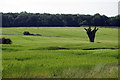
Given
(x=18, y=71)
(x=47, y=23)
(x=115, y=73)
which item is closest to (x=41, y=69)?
(x=18, y=71)

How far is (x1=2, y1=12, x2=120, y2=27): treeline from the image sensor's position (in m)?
134

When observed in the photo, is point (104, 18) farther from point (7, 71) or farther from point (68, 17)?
point (7, 71)

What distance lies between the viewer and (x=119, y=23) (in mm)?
145250

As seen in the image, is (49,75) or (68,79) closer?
(68,79)

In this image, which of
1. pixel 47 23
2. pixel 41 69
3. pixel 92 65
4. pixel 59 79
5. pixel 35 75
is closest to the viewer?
pixel 59 79

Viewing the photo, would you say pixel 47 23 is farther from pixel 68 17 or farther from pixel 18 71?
pixel 18 71

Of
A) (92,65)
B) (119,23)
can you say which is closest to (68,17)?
(119,23)

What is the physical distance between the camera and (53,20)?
140m

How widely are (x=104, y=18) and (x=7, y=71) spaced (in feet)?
420

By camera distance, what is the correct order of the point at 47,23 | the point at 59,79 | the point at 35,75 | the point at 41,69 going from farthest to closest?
1. the point at 47,23
2. the point at 41,69
3. the point at 35,75
4. the point at 59,79

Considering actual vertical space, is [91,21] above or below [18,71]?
above

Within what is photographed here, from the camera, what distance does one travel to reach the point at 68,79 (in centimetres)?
1517

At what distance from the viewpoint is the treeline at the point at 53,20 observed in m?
134

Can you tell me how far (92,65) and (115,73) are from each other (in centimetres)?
356
